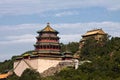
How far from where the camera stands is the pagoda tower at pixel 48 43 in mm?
65250

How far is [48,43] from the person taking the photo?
6575cm

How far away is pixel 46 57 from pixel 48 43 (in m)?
2.27

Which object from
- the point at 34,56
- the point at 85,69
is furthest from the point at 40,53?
the point at 85,69

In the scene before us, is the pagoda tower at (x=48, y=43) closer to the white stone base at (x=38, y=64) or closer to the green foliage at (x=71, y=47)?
the white stone base at (x=38, y=64)

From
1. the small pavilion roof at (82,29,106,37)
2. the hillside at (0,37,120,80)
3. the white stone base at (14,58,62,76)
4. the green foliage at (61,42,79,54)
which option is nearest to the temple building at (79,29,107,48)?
the small pavilion roof at (82,29,106,37)

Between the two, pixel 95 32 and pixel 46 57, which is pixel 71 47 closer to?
pixel 95 32

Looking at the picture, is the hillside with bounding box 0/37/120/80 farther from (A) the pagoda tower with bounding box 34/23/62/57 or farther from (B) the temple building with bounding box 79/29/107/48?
(B) the temple building with bounding box 79/29/107/48

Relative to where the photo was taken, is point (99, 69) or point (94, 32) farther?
point (94, 32)

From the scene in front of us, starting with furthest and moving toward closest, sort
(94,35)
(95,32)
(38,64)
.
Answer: (95,32) < (94,35) < (38,64)

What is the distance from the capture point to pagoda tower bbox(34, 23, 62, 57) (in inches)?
2569

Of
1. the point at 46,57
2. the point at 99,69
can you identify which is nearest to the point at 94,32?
the point at 46,57

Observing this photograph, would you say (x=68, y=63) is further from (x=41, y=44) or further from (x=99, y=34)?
(x=99, y=34)

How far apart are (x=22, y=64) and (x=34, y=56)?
262cm

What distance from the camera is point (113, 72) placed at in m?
54.1
